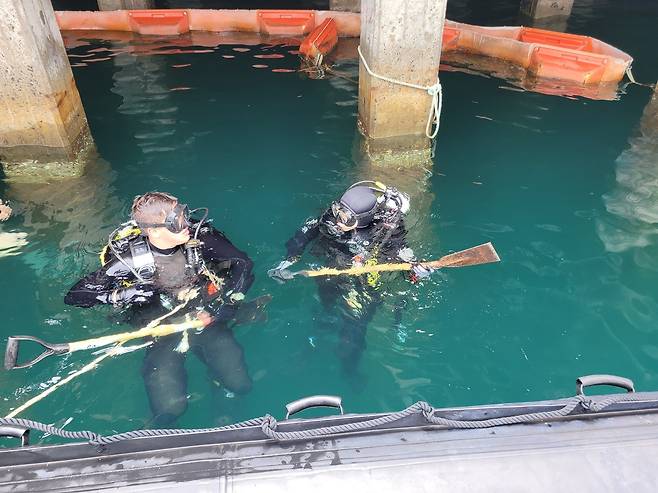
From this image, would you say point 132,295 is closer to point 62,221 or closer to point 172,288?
point 172,288

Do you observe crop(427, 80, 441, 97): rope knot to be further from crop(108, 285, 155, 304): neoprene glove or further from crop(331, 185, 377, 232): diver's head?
crop(108, 285, 155, 304): neoprene glove

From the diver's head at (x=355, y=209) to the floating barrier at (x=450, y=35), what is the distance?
22.1 ft

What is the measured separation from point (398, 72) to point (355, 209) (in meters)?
3.28

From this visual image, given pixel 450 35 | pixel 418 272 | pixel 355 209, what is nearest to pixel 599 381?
pixel 418 272

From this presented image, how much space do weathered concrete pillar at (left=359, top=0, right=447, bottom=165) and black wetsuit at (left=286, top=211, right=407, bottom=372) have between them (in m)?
2.96

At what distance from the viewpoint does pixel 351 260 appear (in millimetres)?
4316

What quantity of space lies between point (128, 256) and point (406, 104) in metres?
4.63

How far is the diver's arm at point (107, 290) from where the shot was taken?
3.44 meters

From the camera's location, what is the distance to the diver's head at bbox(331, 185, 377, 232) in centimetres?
398

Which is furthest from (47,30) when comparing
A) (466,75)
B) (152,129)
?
(466,75)

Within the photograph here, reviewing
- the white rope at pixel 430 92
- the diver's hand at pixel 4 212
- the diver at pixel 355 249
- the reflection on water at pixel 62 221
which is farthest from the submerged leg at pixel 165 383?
the white rope at pixel 430 92

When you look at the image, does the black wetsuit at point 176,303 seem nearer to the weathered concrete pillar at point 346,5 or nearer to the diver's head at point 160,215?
the diver's head at point 160,215

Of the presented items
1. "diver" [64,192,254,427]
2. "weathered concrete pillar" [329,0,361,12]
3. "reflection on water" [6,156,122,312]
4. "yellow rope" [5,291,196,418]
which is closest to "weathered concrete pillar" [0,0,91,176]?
"reflection on water" [6,156,122,312]

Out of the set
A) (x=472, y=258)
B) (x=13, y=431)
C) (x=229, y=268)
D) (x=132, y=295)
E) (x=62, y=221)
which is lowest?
(x=62, y=221)
